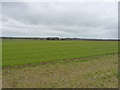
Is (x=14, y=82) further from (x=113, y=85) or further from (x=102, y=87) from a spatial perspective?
(x=113, y=85)

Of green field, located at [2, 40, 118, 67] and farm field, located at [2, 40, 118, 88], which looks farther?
green field, located at [2, 40, 118, 67]

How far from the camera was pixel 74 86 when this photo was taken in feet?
15.7

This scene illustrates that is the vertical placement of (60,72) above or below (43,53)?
below

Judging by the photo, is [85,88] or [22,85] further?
[22,85]

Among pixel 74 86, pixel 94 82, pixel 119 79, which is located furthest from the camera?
pixel 119 79

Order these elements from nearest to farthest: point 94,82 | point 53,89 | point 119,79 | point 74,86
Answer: point 53,89 → point 74,86 → point 94,82 → point 119,79

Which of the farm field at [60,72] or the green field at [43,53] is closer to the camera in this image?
the farm field at [60,72]

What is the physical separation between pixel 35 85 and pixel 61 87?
141 centimetres

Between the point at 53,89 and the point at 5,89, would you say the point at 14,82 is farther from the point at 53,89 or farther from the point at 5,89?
the point at 53,89

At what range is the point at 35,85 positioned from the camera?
195 inches

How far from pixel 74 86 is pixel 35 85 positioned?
6.77 feet

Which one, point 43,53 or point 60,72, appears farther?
point 43,53

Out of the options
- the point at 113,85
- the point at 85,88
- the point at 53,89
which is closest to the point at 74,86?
the point at 85,88

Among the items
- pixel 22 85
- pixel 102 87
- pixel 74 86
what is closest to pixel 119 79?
pixel 102 87
